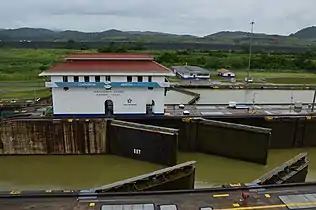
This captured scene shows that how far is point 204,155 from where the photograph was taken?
24.5 meters

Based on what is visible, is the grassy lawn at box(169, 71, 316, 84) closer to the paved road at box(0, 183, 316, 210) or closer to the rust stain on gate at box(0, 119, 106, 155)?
the rust stain on gate at box(0, 119, 106, 155)

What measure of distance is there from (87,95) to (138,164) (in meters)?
6.89

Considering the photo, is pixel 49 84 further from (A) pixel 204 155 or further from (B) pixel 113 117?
(A) pixel 204 155

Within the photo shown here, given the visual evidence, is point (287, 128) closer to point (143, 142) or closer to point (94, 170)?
point (143, 142)

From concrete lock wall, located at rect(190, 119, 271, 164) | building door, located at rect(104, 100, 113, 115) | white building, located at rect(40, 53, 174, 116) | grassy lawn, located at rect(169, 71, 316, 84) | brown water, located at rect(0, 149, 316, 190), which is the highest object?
white building, located at rect(40, 53, 174, 116)

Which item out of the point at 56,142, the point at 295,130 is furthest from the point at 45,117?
the point at 295,130

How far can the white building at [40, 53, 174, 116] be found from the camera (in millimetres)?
24422

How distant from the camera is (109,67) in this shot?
25.3 meters

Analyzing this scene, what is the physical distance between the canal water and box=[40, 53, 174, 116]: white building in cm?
1318

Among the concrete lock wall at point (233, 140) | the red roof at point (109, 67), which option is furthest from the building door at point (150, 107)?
the concrete lock wall at point (233, 140)

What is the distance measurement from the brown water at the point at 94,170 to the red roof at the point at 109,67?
6.70 m

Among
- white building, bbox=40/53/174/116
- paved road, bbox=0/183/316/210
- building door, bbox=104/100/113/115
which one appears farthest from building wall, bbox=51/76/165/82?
paved road, bbox=0/183/316/210

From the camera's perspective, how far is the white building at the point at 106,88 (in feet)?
80.1

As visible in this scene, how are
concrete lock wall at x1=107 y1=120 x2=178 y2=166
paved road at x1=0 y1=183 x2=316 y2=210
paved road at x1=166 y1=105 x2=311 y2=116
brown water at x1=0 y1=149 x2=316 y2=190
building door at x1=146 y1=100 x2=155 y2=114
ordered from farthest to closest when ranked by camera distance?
paved road at x1=166 y1=105 x2=311 y2=116
building door at x1=146 y1=100 x2=155 y2=114
concrete lock wall at x1=107 y1=120 x2=178 y2=166
brown water at x1=0 y1=149 x2=316 y2=190
paved road at x1=0 y1=183 x2=316 y2=210
